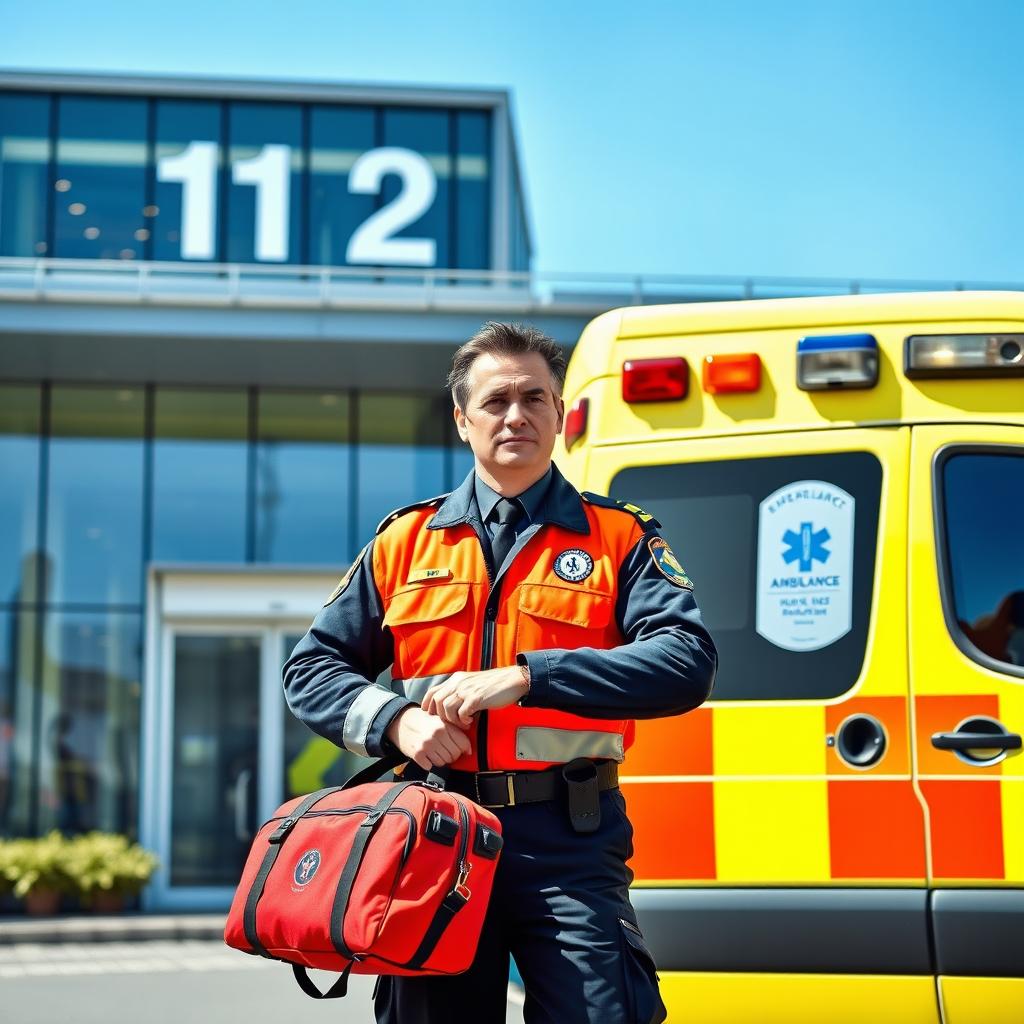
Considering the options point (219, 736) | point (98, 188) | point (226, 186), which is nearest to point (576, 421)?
point (219, 736)

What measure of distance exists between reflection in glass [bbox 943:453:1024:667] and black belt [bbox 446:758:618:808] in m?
1.74

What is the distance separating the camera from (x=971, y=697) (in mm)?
3957

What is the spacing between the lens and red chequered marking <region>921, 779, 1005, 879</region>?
3.88 m

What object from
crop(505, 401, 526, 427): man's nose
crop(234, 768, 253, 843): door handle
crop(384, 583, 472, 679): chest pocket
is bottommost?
crop(234, 768, 253, 843): door handle

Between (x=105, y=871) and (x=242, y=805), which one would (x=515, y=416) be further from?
(x=242, y=805)

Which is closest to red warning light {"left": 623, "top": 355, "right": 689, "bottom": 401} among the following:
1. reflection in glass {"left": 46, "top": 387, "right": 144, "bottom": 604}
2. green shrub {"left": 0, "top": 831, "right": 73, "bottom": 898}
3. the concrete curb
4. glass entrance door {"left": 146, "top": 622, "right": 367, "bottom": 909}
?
the concrete curb

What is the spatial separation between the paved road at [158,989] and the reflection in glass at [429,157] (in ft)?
31.9

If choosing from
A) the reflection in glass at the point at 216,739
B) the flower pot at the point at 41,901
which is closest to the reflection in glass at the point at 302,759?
the reflection in glass at the point at 216,739

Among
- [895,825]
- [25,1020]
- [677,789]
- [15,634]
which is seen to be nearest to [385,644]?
[677,789]

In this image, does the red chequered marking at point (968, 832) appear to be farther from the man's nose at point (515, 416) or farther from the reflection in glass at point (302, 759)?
the reflection in glass at point (302, 759)

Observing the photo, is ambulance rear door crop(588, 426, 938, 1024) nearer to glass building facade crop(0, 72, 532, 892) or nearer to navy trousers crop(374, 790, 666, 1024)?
navy trousers crop(374, 790, 666, 1024)

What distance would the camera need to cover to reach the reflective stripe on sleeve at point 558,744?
2.66m

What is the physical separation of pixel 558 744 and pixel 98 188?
58.0ft

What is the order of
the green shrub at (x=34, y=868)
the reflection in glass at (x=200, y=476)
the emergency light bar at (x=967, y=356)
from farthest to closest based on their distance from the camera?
the reflection in glass at (x=200, y=476) < the green shrub at (x=34, y=868) < the emergency light bar at (x=967, y=356)
